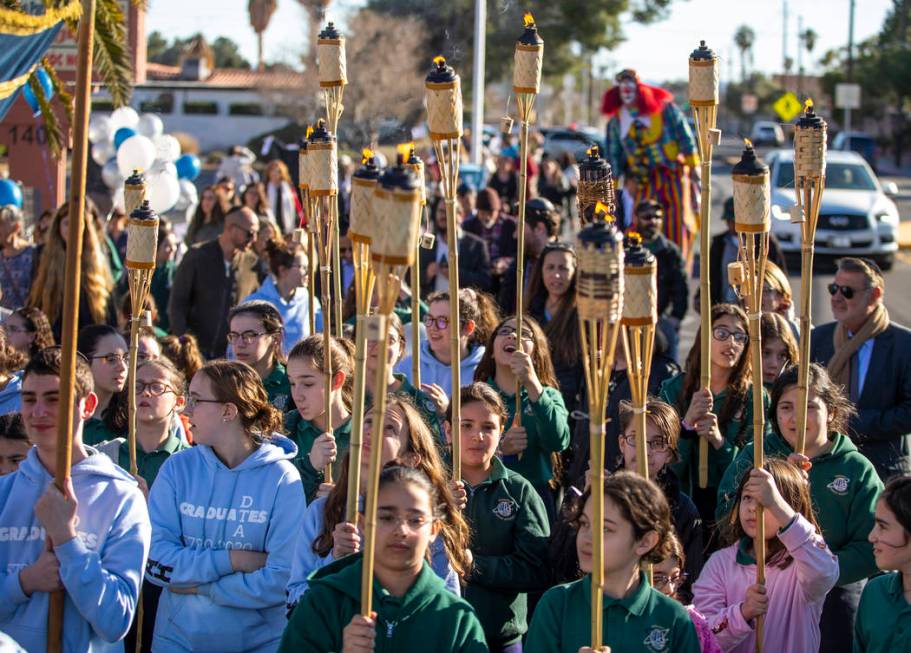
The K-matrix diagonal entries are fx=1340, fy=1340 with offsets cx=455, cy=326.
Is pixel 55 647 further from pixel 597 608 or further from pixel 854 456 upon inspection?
pixel 854 456

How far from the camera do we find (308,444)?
576 cm

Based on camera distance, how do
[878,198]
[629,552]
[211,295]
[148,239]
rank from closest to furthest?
[629,552]
[148,239]
[211,295]
[878,198]

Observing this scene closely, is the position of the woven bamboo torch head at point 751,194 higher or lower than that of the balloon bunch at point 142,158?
lower

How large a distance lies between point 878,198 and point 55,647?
773 inches

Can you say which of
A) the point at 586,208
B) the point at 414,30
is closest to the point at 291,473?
the point at 586,208

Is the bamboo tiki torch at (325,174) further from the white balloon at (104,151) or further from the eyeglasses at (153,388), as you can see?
the white balloon at (104,151)

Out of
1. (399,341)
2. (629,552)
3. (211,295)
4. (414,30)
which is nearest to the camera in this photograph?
(629,552)

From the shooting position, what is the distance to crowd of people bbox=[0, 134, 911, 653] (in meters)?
3.95

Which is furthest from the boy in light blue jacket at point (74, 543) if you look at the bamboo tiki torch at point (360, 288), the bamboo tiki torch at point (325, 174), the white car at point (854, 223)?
the white car at point (854, 223)

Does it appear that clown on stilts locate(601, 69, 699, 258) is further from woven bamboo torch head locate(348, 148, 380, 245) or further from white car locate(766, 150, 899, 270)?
white car locate(766, 150, 899, 270)

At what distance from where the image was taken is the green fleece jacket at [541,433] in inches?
235

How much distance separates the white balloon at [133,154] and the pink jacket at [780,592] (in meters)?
9.75

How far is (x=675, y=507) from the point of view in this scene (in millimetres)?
5203

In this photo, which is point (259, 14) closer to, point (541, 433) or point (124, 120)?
point (124, 120)
